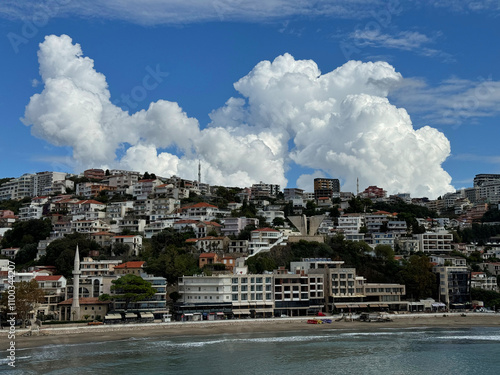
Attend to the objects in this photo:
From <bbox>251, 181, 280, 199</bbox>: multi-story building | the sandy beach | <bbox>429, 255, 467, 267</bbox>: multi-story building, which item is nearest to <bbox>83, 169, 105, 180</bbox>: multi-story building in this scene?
<bbox>251, 181, 280, 199</bbox>: multi-story building

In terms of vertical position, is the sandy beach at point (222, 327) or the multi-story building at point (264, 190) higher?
the multi-story building at point (264, 190)

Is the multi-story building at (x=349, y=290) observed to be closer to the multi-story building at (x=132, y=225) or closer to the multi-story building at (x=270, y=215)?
the multi-story building at (x=270, y=215)

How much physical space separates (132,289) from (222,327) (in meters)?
11.0

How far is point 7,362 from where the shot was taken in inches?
1641

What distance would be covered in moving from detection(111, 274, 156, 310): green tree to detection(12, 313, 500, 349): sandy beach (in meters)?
4.90

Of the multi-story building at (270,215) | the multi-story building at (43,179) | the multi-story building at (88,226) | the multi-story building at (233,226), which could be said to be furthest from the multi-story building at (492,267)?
the multi-story building at (43,179)

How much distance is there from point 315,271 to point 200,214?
111 ft

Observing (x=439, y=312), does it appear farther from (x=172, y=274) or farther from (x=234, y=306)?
(x=172, y=274)

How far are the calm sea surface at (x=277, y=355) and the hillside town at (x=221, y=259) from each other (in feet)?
41.5

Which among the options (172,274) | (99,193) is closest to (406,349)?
(172,274)

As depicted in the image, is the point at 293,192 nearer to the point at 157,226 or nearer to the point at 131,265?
the point at 157,226

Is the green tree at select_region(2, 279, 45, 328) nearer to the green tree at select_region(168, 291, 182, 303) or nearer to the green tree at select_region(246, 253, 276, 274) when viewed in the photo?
the green tree at select_region(168, 291, 182, 303)

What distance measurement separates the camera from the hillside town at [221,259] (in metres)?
67.8

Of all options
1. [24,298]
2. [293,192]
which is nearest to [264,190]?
[293,192]
